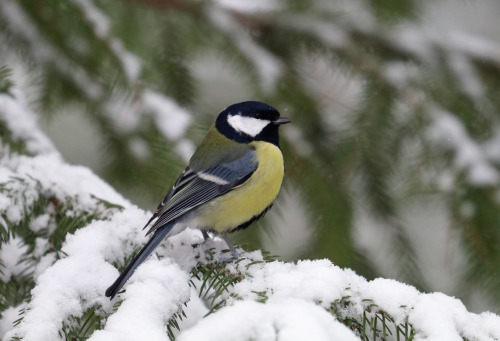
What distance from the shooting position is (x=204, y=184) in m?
1.87

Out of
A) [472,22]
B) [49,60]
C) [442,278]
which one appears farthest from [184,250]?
[472,22]

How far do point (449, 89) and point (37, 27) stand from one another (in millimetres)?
1501

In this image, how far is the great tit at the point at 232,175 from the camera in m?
1.79

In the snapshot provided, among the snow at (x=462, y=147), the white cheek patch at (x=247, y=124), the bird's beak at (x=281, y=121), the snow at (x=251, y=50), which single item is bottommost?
the white cheek patch at (x=247, y=124)

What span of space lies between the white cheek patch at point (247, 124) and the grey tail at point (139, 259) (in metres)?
0.55

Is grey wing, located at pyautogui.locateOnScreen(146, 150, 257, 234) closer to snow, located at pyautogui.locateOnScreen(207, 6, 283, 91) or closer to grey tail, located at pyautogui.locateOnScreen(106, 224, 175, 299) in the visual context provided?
grey tail, located at pyautogui.locateOnScreen(106, 224, 175, 299)

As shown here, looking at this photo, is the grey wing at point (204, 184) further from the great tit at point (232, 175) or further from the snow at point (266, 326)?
the snow at point (266, 326)

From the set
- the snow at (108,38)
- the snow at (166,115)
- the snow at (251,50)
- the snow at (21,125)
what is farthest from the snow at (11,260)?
the snow at (251,50)

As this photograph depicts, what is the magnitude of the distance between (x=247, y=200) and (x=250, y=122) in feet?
1.02

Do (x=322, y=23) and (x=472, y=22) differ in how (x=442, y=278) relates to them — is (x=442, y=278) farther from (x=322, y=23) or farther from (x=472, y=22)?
(x=322, y=23)

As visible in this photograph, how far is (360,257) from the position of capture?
187 centimetres

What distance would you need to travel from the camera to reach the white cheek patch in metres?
1.99

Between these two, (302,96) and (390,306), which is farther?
(302,96)

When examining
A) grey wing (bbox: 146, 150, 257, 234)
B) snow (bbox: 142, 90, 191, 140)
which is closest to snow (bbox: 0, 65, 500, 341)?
grey wing (bbox: 146, 150, 257, 234)
